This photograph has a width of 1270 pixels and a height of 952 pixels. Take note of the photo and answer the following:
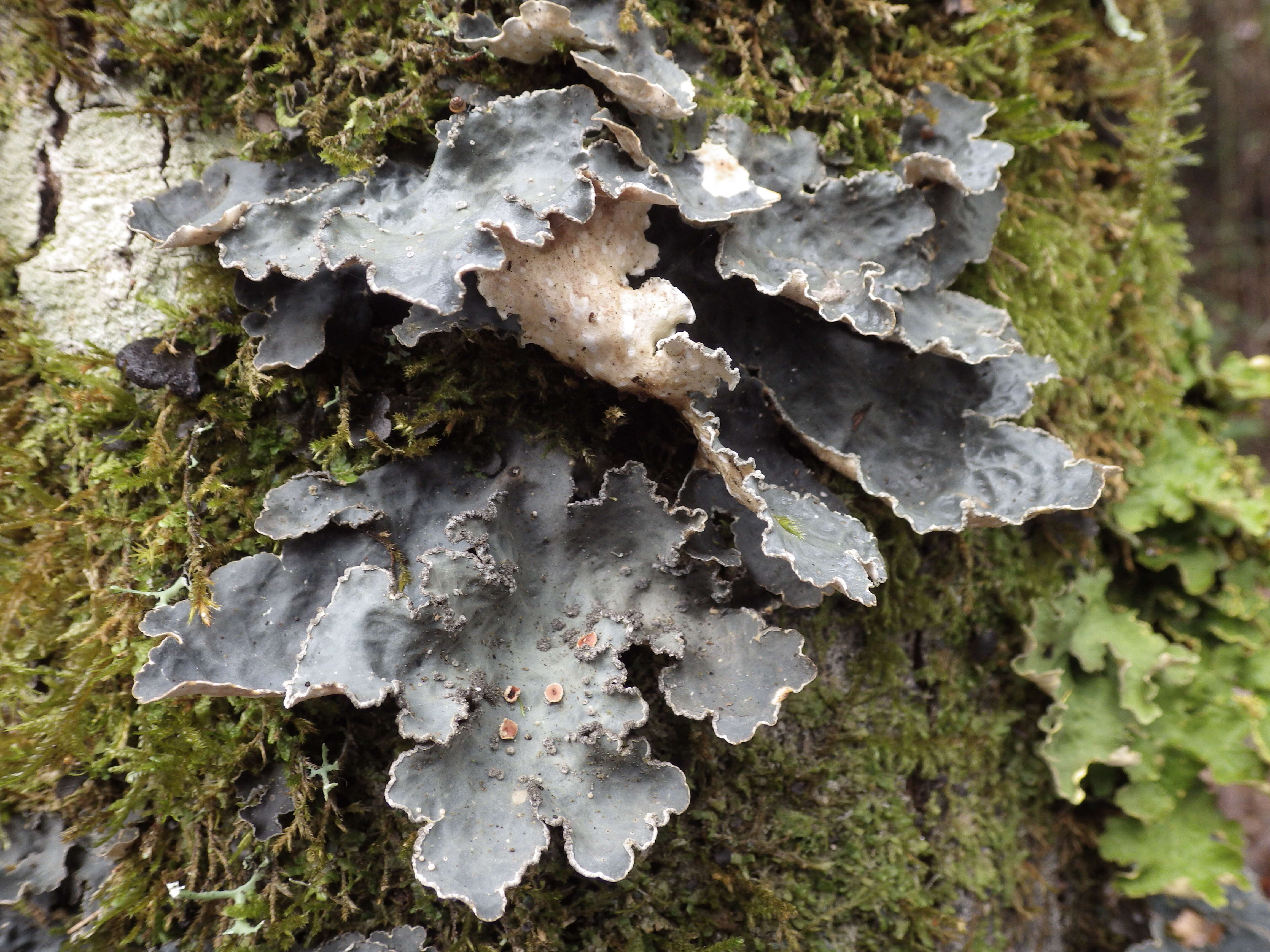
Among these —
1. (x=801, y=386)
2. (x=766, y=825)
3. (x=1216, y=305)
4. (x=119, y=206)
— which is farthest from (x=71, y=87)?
(x=1216, y=305)

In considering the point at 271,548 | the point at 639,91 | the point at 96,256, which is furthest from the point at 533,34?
the point at 271,548

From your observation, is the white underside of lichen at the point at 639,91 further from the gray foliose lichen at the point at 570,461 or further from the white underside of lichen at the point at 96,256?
the white underside of lichen at the point at 96,256

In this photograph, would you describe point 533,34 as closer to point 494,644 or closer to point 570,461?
point 570,461

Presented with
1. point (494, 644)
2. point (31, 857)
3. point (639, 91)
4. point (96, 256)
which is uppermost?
point (639, 91)

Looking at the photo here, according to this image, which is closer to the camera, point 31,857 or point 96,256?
point 31,857

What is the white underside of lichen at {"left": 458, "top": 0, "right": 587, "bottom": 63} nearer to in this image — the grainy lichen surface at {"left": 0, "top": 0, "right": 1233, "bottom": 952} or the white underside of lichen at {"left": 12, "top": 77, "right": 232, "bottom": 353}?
the grainy lichen surface at {"left": 0, "top": 0, "right": 1233, "bottom": 952}
